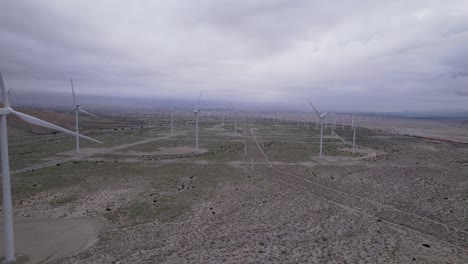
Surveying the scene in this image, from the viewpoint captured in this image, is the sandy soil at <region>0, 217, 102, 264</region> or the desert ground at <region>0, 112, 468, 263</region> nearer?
the sandy soil at <region>0, 217, 102, 264</region>

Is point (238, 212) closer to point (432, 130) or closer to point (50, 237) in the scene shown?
point (50, 237)

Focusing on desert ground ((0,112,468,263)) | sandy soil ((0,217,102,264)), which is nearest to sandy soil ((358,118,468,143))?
desert ground ((0,112,468,263))

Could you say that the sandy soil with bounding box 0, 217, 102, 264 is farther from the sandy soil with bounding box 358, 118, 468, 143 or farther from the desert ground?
the sandy soil with bounding box 358, 118, 468, 143

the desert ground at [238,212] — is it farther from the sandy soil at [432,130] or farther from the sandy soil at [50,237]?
the sandy soil at [432,130]

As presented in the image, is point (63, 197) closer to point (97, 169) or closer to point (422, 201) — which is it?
point (97, 169)

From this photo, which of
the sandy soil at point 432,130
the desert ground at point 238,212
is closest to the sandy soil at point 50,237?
the desert ground at point 238,212

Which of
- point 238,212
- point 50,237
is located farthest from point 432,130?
point 50,237
